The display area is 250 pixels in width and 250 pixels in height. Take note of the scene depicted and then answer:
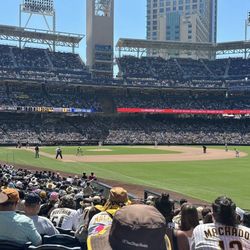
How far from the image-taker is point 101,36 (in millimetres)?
95375

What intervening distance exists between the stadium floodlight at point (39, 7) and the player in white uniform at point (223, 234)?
308 feet

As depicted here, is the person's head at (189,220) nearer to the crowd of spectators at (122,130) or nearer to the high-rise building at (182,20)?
the crowd of spectators at (122,130)

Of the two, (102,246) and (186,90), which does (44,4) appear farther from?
(102,246)

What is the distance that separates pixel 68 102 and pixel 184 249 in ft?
260

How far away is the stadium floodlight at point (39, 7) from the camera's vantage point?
92250 millimetres

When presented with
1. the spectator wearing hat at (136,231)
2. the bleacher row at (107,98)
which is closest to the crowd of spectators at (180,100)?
the bleacher row at (107,98)

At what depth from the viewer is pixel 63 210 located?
27.4ft

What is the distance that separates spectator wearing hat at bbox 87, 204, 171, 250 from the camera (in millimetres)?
2770

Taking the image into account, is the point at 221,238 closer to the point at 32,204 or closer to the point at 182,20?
the point at 32,204

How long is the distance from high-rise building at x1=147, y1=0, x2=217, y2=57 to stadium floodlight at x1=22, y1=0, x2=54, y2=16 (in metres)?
78.5

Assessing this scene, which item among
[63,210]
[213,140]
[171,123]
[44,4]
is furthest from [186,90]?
[63,210]

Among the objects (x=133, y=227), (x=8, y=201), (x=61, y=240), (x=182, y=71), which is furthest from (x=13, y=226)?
(x=182, y=71)

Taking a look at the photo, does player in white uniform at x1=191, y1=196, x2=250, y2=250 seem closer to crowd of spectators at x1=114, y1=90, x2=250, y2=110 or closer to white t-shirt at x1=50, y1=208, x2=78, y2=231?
white t-shirt at x1=50, y1=208, x2=78, y2=231

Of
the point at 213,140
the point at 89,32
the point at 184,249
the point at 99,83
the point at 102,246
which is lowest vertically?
the point at 213,140
